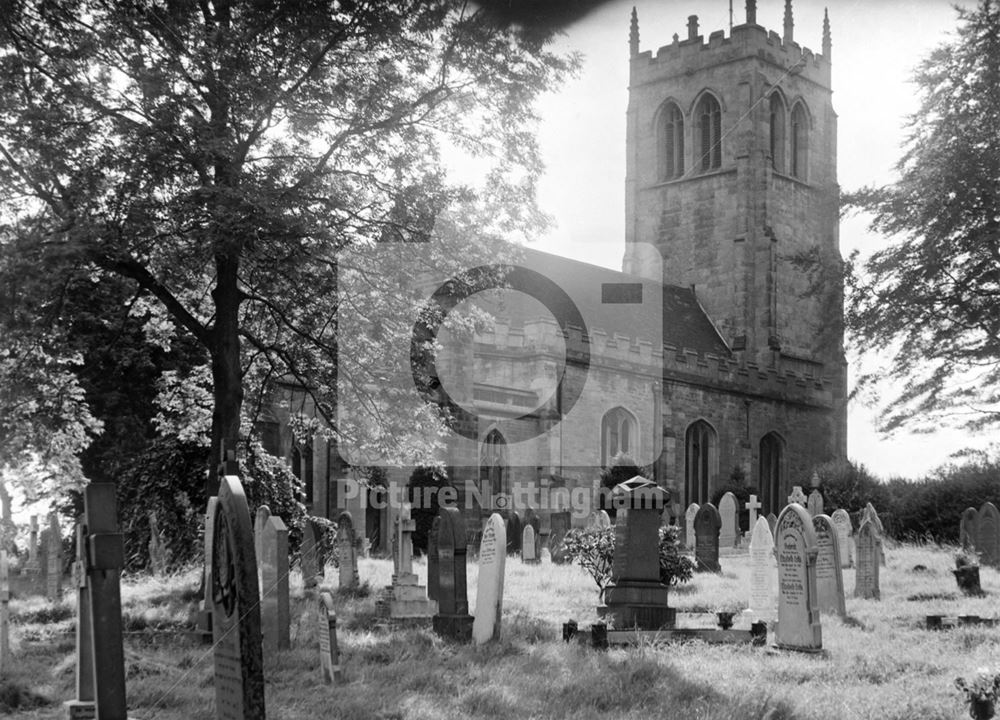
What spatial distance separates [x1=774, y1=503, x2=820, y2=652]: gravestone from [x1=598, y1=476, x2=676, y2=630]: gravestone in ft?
6.34

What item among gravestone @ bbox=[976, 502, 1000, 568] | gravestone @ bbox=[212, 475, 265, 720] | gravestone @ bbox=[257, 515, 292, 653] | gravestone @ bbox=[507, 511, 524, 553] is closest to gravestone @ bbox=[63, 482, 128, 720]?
gravestone @ bbox=[212, 475, 265, 720]

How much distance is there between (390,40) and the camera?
15.7m

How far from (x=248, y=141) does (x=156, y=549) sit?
7.22 metres

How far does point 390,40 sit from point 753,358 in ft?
91.1

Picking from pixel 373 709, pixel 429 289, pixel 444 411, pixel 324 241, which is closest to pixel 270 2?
pixel 324 241

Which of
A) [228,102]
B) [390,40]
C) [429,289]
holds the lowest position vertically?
[429,289]

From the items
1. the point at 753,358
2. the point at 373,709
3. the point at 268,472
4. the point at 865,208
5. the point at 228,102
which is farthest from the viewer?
the point at 753,358

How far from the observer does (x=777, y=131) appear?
43500mm

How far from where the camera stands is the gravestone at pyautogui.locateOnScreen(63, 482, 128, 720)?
693 centimetres

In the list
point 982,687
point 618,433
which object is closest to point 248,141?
point 982,687

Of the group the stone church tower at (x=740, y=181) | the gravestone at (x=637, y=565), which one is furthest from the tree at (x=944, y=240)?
the stone church tower at (x=740, y=181)

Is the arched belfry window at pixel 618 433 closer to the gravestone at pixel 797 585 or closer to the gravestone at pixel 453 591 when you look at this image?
the gravestone at pixel 453 591

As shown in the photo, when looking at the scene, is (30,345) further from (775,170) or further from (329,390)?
(775,170)

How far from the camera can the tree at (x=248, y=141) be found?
13.9 metres
